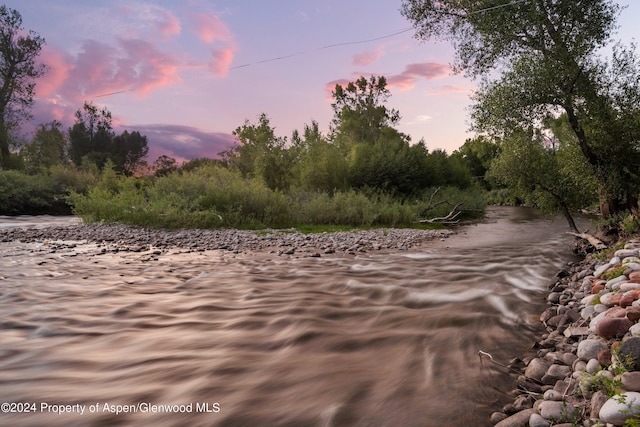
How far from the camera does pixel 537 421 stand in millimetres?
2467

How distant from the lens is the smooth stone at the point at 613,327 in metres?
3.30

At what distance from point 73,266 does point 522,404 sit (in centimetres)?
906

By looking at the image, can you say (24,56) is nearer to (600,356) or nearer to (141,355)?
(141,355)

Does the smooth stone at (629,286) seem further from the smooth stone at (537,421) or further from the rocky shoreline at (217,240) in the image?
the rocky shoreline at (217,240)

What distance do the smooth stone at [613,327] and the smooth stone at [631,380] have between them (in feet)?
3.38

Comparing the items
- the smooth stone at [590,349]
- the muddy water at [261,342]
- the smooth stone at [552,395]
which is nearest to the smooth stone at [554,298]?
the muddy water at [261,342]

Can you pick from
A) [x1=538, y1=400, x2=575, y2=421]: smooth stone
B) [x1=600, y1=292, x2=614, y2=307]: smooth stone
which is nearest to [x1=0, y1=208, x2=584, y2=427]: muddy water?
[x1=538, y1=400, x2=575, y2=421]: smooth stone

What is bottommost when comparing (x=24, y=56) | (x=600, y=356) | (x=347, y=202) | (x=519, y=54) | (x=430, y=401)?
(x=430, y=401)

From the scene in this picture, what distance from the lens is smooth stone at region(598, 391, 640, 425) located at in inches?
84.2

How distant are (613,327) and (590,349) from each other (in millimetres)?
345

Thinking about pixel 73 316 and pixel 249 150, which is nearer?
pixel 73 316

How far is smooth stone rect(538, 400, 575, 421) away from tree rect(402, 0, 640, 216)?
11014mm

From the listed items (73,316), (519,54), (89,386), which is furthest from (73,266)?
(519,54)

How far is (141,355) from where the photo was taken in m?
3.98
